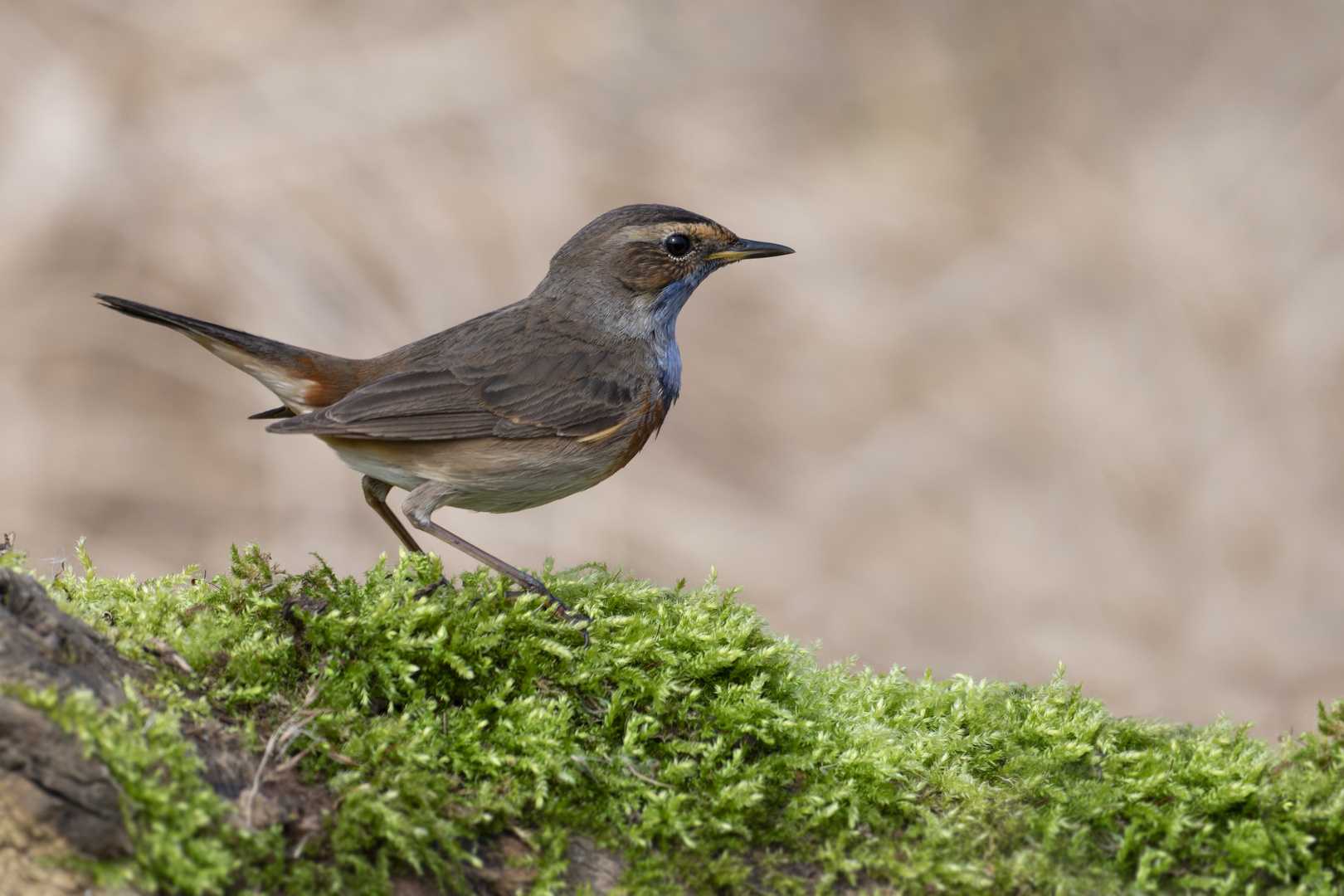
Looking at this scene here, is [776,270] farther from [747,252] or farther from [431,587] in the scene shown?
[431,587]

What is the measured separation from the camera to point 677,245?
5250mm

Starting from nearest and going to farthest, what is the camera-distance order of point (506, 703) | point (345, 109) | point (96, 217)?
point (506, 703), point (96, 217), point (345, 109)

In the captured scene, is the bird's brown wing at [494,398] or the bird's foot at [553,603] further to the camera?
the bird's brown wing at [494,398]

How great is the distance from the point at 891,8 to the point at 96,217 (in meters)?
7.78

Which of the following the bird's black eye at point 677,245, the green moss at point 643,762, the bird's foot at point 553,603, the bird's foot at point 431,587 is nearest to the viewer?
the green moss at point 643,762

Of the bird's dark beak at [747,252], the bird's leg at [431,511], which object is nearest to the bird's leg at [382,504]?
the bird's leg at [431,511]

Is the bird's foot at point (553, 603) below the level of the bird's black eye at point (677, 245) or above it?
below

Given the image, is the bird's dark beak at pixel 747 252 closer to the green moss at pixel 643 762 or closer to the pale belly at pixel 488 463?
the pale belly at pixel 488 463

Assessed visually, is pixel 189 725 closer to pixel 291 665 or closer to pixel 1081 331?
pixel 291 665

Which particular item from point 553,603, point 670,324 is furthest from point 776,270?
point 553,603

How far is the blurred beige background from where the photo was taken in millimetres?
8312

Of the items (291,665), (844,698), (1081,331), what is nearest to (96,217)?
(291,665)

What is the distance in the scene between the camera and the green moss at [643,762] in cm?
251

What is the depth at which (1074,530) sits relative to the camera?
859cm
